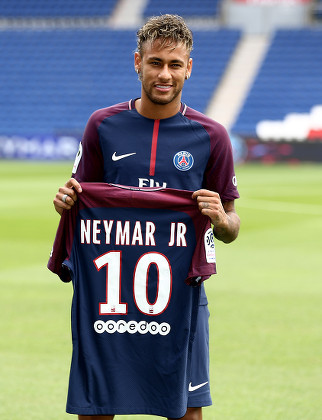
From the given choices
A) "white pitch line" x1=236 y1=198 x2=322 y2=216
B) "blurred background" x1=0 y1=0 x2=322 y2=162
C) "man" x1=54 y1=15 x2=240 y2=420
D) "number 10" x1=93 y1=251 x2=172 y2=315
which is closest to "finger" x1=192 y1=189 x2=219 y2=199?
"man" x1=54 y1=15 x2=240 y2=420

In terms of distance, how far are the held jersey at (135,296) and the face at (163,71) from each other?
404 millimetres

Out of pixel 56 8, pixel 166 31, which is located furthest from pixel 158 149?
pixel 56 8

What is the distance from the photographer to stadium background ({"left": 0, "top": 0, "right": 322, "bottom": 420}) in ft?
19.7

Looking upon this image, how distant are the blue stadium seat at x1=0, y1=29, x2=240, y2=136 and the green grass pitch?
24862 millimetres

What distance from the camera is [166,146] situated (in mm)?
3654

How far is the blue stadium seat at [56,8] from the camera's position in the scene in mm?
45781

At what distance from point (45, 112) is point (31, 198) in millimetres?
21994

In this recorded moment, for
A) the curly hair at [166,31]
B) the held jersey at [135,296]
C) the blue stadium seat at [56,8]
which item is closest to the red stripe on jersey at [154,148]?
the held jersey at [135,296]

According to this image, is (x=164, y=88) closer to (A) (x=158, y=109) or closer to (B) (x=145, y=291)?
(A) (x=158, y=109)

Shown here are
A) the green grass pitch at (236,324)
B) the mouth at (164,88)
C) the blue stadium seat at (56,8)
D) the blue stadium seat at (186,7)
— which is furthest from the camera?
the blue stadium seat at (56,8)

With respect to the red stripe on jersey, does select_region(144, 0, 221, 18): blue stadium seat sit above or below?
above

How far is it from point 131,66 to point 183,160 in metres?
39.9

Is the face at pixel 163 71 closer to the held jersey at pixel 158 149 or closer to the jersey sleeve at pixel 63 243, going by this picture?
the held jersey at pixel 158 149

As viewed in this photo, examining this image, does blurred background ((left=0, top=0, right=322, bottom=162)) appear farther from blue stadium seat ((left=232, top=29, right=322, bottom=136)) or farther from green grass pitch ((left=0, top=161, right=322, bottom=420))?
green grass pitch ((left=0, top=161, right=322, bottom=420))
